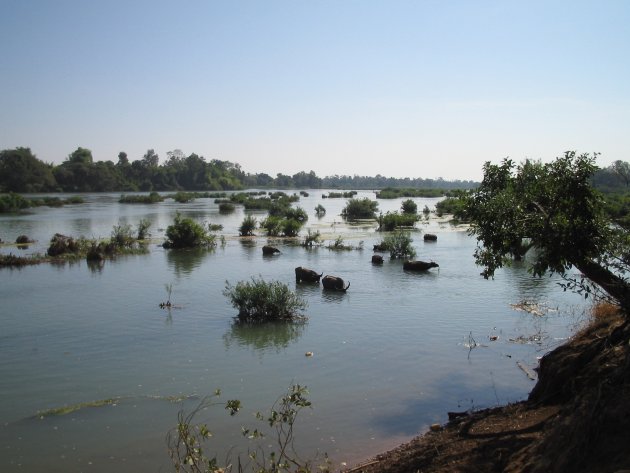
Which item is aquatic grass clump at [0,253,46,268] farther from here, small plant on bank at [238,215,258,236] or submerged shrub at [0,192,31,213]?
submerged shrub at [0,192,31,213]

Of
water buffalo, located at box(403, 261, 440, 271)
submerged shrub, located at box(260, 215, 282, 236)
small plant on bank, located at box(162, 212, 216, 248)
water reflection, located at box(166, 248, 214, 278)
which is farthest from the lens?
submerged shrub, located at box(260, 215, 282, 236)

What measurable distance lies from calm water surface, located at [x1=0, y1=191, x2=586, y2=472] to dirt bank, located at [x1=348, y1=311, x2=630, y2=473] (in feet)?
3.88

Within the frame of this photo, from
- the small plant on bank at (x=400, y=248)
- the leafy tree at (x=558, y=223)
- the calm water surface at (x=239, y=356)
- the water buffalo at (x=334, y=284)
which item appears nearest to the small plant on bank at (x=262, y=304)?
the calm water surface at (x=239, y=356)

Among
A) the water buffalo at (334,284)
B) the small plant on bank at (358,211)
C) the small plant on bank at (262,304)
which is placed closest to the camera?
the small plant on bank at (262,304)

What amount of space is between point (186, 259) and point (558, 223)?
23.1m

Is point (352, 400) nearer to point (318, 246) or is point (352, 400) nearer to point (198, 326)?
point (198, 326)

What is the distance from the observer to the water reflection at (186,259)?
26.1 m

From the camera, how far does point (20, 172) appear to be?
104 metres

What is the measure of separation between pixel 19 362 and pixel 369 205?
49.4 meters

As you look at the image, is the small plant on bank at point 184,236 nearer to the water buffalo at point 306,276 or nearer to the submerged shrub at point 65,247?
the submerged shrub at point 65,247

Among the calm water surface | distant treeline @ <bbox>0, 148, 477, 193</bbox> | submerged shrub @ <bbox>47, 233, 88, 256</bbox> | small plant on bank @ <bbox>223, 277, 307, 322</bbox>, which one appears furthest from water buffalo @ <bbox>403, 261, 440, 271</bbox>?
distant treeline @ <bbox>0, 148, 477, 193</bbox>

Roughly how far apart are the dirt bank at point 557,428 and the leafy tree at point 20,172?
4406 inches

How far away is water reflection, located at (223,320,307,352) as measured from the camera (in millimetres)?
14565

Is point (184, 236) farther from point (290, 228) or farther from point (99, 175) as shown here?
point (99, 175)
